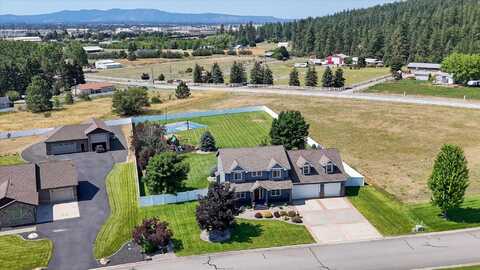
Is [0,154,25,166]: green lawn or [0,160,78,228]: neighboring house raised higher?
[0,160,78,228]: neighboring house

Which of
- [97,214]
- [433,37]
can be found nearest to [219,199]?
[97,214]

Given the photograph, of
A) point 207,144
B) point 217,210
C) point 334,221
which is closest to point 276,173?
Answer: point 334,221

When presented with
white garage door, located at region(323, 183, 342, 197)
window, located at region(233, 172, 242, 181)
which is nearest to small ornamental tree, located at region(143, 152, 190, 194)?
window, located at region(233, 172, 242, 181)

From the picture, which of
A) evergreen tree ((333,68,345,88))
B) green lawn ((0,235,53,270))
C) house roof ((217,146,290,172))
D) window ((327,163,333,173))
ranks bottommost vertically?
green lawn ((0,235,53,270))

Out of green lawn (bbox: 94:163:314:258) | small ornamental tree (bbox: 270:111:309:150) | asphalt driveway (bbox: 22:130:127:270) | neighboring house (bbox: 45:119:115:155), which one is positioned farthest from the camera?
neighboring house (bbox: 45:119:115:155)

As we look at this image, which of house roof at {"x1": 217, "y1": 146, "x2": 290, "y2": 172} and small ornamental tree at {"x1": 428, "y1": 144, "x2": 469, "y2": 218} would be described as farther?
house roof at {"x1": 217, "y1": 146, "x2": 290, "y2": 172}

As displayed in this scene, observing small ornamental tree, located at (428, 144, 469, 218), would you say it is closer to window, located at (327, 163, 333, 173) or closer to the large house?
the large house

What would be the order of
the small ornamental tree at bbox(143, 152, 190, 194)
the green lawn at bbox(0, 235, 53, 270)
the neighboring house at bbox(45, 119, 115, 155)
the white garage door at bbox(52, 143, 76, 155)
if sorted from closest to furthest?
the green lawn at bbox(0, 235, 53, 270)
the small ornamental tree at bbox(143, 152, 190, 194)
the neighboring house at bbox(45, 119, 115, 155)
the white garage door at bbox(52, 143, 76, 155)

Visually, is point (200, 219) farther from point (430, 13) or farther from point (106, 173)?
point (430, 13)
